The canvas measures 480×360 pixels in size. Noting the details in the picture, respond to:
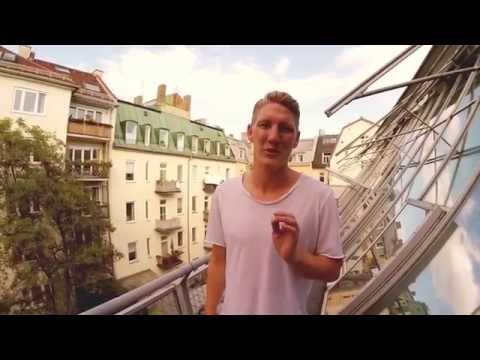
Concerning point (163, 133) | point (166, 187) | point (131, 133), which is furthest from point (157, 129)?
point (166, 187)

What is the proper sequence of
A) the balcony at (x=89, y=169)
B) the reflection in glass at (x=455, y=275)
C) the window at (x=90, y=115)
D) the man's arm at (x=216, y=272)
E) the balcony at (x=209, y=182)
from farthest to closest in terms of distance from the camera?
the window at (x=90, y=115) → the balcony at (x=89, y=169) → the balcony at (x=209, y=182) → the reflection in glass at (x=455, y=275) → the man's arm at (x=216, y=272)

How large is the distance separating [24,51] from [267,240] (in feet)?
4.03

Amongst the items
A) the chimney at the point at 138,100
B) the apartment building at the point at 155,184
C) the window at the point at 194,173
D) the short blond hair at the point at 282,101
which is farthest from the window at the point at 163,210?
the short blond hair at the point at 282,101

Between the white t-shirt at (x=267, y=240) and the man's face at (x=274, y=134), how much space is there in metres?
0.06

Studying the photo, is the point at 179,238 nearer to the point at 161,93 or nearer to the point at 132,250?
the point at 132,250

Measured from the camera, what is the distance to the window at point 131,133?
165 centimetres

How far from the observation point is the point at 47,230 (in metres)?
1.61

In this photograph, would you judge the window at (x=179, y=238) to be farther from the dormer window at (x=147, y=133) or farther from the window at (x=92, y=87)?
the window at (x=92, y=87)

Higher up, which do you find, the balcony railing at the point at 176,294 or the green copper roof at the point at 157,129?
the green copper roof at the point at 157,129

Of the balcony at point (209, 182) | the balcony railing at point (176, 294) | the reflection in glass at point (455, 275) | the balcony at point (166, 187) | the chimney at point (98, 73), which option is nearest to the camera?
the balcony railing at point (176, 294)

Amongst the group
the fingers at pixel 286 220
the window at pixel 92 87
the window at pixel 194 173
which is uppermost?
the window at pixel 92 87
